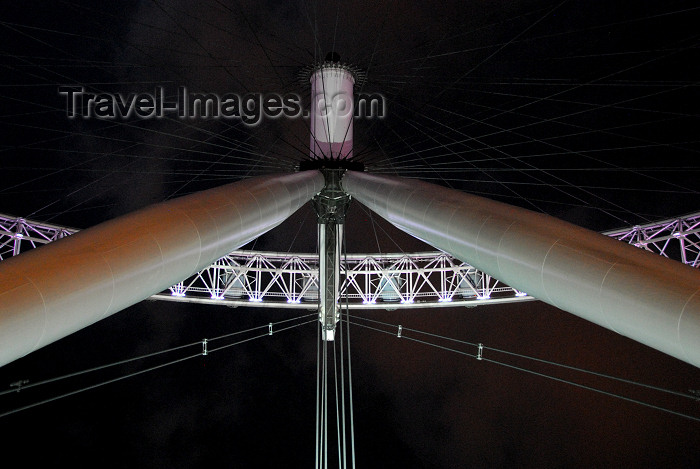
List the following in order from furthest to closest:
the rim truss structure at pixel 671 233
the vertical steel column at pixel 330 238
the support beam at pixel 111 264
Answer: the rim truss structure at pixel 671 233 < the vertical steel column at pixel 330 238 < the support beam at pixel 111 264

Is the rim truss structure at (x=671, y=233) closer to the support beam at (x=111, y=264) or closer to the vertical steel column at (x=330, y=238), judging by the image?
the vertical steel column at (x=330, y=238)

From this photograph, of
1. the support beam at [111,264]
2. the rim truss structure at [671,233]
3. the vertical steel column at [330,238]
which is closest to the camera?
the support beam at [111,264]

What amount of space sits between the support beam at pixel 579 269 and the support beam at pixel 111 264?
3247 mm

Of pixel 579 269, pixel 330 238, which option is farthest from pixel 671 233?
pixel 579 269

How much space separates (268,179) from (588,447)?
26.1 meters

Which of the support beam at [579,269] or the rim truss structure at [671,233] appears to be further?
the rim truss structure at [671,233]

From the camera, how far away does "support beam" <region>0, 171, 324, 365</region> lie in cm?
373

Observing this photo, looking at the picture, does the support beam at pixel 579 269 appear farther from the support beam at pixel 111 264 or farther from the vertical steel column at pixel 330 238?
the vertical steel column at pixel 330 238

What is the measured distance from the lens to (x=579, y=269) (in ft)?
14.5

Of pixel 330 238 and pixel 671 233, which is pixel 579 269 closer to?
pixel 330 238

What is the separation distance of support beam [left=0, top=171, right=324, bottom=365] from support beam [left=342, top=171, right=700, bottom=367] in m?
3.25

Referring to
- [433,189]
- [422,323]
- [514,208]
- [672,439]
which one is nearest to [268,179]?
[433,189]

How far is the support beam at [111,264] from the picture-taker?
373 cm

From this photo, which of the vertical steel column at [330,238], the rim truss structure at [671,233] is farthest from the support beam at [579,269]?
the rim truss structure at [671,233]
